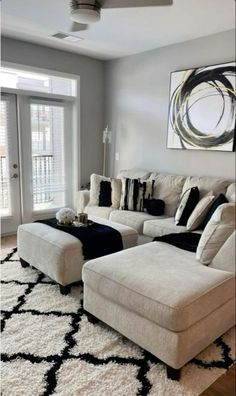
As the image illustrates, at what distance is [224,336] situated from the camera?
7.39ft

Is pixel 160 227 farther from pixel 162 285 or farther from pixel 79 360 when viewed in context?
pixel 79 360

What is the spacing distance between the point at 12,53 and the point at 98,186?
2.11 m

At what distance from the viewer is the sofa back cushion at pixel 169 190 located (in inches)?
156

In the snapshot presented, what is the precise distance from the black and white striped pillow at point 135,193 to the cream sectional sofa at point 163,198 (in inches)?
3.7

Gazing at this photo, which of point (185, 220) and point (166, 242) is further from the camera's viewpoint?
point (185, 220)

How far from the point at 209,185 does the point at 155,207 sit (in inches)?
27.4

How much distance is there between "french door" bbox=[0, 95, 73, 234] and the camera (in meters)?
4.42

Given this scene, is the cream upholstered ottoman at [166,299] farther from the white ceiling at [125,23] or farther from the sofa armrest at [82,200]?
the white ceiling at [125,23]


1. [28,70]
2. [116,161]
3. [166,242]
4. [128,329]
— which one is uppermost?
[28,70]

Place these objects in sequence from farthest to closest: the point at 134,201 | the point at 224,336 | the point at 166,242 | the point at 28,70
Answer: the point at 28,70 < the point at 134,201 < the point at 166,242 < the point at 224,336

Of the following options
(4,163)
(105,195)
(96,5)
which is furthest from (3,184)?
(96,5)

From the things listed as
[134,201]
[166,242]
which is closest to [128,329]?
[166,242]

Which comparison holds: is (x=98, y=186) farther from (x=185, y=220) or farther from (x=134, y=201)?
(x=185, y=220)

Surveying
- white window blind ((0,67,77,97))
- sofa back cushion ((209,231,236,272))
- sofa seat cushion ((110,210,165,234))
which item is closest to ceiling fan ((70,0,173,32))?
sofa back cushion ((209,231,236,272))
